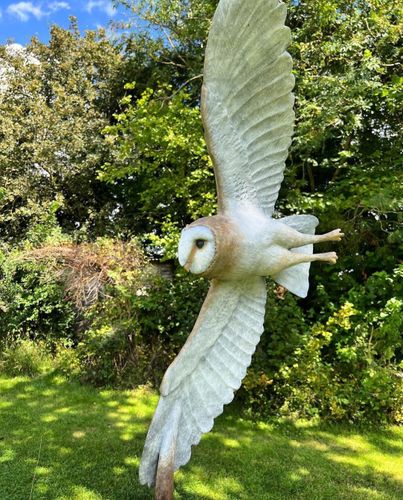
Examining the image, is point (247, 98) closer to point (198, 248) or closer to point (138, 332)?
point (198, 248)

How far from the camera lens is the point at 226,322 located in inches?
99.7

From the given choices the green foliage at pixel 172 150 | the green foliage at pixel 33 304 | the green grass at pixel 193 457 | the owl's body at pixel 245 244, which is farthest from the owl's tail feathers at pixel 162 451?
the green foliage at pixel 33 304

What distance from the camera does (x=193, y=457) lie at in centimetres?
374

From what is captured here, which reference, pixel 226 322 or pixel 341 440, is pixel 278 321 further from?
pixel 226 322

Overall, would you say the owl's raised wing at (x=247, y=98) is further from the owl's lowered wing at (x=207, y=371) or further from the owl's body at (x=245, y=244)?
the owl's lowered wing at (x=207, y=371)

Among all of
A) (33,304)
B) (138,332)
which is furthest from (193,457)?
(33,304)

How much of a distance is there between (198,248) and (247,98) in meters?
0.88

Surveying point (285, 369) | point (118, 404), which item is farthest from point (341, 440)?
point (118, 404)

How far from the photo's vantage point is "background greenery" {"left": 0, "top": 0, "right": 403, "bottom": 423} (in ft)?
15.7

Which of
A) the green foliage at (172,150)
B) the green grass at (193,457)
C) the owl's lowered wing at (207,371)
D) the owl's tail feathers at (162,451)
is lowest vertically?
A: the green grass at (193,457)

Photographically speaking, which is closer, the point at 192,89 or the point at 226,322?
the point at 226,322

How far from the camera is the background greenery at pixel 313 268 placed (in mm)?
4793

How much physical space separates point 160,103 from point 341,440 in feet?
15.9

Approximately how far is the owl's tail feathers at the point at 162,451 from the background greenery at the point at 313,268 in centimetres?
254
